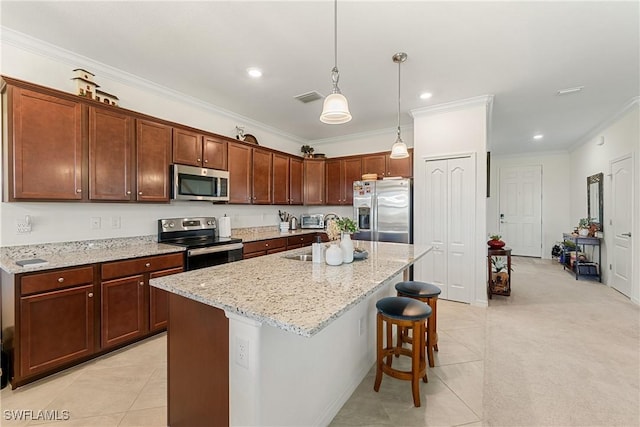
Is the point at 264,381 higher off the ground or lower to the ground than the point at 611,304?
higher

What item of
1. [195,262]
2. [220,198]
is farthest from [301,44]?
[195,262]

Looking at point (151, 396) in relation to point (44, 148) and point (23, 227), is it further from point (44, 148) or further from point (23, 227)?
point (44, 148)

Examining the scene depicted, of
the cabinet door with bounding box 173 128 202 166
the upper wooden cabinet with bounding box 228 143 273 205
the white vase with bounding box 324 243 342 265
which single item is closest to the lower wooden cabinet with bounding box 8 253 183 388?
the cabinet door with bounding box 173 128 202 166

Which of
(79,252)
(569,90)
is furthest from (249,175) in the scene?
(569,90)

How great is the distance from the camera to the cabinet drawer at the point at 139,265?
95.2 inches

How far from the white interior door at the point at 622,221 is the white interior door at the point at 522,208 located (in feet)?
9.11

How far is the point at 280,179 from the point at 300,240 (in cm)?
113

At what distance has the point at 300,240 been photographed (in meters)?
4.82

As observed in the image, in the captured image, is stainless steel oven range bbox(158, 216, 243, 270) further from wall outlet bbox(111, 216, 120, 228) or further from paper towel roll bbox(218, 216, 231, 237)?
wall outlet bbox(111, 216, 120, 228)

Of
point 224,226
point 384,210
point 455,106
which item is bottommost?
point 224,226

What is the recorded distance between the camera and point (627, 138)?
416 centimetres

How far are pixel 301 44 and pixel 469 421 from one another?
3174 mm

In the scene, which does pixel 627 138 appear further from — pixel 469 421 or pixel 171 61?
pixel 171 61

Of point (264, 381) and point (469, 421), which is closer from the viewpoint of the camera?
point (264, 381)
